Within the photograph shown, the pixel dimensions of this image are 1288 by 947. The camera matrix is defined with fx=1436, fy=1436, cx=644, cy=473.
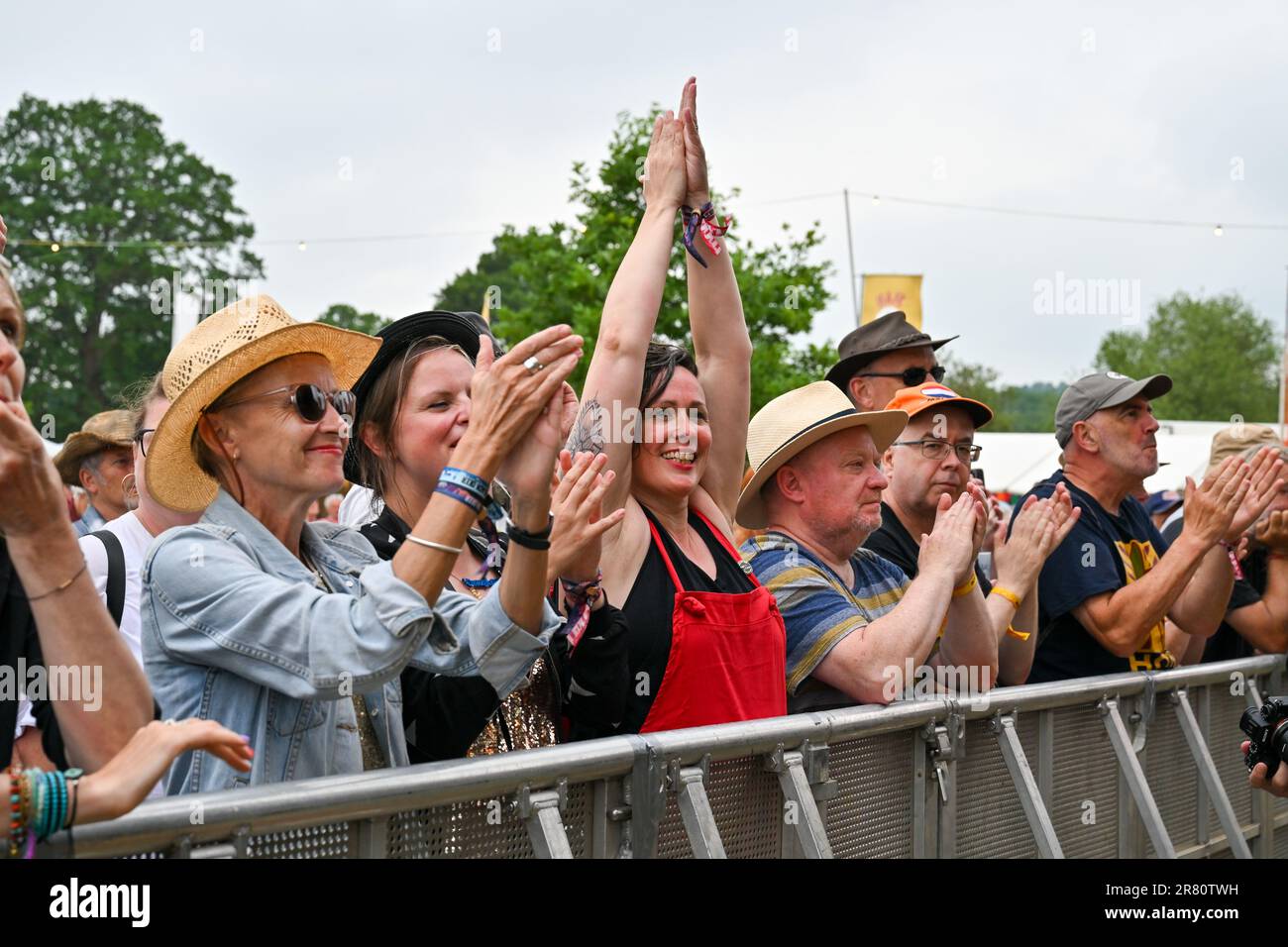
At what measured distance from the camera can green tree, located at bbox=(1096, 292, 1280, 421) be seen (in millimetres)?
70688

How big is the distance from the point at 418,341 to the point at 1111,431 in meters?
3.28

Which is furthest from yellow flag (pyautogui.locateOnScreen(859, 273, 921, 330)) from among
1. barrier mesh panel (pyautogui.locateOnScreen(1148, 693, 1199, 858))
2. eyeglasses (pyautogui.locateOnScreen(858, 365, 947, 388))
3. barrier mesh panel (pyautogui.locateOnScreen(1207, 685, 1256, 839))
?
barrier mesh panel (pyautogui.locateOnScreen(1148, 693, 1199, 858))

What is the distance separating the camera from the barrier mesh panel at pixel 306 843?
2303 millimetres

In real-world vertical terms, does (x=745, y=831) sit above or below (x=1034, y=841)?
above

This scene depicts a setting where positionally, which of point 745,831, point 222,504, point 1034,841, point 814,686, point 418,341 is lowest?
point 1034,841

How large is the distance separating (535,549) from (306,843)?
73 cm

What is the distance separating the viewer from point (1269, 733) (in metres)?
3.68

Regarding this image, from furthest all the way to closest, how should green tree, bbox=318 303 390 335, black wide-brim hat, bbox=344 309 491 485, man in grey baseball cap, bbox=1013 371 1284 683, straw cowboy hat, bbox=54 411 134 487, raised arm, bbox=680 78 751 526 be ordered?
green tree, bbox=318 303 390 335 → straw cowboy hat, bbox=54 411 134 487 → man in grey baseball cap, bbox=1013 371 1284 683 → raised arm, bbox=680 78 751 526 → black wide-brim hat, bbox=344 309 491 485

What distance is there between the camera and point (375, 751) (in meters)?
2.91

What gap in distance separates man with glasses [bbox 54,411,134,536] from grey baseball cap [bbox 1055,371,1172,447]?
3.83 m

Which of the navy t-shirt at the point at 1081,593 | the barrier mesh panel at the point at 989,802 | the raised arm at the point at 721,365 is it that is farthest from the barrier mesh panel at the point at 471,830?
the navy t-shirt at the point at 1081,593

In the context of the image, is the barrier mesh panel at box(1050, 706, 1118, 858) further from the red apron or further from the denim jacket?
the denim jacket
